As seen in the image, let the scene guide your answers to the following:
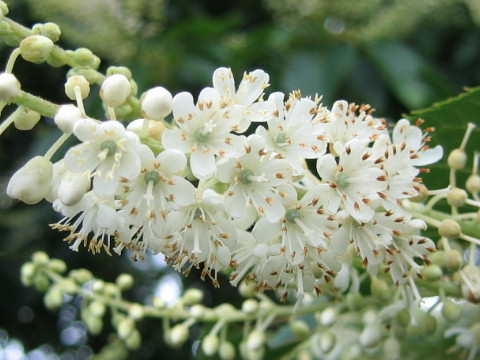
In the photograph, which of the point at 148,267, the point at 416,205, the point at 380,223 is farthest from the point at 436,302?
the point at 148,267

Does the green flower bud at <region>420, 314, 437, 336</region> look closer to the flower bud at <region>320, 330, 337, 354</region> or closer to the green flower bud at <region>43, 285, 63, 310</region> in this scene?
the flower bud at <region>320, 330, 337, 354</region>

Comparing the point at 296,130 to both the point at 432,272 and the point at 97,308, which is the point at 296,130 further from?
the point at 97,308

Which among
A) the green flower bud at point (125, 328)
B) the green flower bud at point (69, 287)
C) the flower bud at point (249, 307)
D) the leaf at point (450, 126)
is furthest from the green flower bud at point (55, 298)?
the leaf at point (450, 126)

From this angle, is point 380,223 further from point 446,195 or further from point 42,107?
point 42,107

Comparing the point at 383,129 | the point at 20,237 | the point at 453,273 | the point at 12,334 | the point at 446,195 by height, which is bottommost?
the point at 12,334

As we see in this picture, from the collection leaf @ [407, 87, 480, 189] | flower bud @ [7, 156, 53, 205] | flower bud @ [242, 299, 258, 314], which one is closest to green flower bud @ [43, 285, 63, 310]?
flower bud @ [242, 299, 258, 314]

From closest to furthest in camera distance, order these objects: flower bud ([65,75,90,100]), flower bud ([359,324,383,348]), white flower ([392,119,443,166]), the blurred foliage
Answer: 1. flower bud ([65,75,90,100])
2. white flower ([392,119,443,166])
3. flower bud ([359,324,383,348])
4. the blurred foliage

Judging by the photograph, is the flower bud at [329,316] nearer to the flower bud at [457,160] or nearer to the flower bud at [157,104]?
the flower bud at [457,160]
